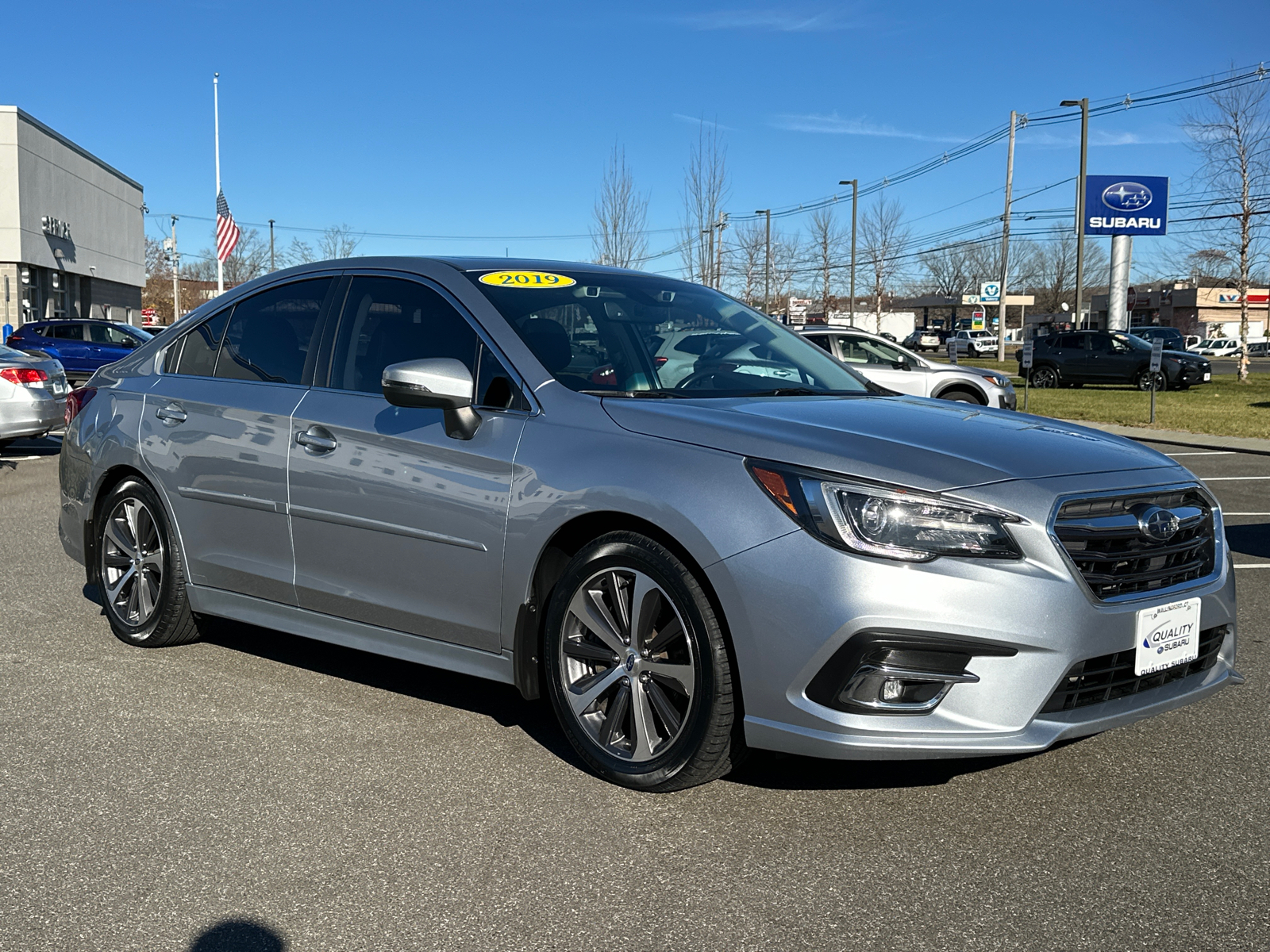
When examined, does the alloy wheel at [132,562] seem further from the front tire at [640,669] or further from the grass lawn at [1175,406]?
the grass lawn at [1175,406]

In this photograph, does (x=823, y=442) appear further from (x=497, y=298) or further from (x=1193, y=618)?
(x=497, y=298)

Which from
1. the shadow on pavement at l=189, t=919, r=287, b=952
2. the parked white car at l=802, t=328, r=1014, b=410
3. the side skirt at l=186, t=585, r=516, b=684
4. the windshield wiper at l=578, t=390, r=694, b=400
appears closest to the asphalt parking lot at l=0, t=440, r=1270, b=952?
the shadow on pavement at l=189, t=919, r=287, b=952

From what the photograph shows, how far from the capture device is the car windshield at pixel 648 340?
438cm

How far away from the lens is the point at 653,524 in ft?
12.3

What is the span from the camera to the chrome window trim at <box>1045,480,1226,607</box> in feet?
11.2

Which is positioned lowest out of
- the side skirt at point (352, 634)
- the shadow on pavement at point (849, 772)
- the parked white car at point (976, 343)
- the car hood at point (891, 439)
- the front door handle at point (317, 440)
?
the shadow on pavement at point (849, 772)

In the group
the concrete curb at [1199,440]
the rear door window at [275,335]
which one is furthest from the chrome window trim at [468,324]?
the concrete curb at [1199,440]

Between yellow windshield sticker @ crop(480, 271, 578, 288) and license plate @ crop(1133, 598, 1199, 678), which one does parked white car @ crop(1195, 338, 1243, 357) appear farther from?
license plate @ crop(1133, 598, 1199, 678)

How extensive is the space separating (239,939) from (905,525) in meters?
1.98

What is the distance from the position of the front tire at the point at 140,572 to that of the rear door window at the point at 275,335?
2.44ft

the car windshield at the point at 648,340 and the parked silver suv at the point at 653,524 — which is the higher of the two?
the car windshield at the point at 648,340

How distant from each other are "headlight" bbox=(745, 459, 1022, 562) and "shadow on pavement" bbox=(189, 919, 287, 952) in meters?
1.70

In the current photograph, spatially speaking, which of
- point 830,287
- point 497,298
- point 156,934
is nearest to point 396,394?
point 497,298

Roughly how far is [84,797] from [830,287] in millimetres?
67083
